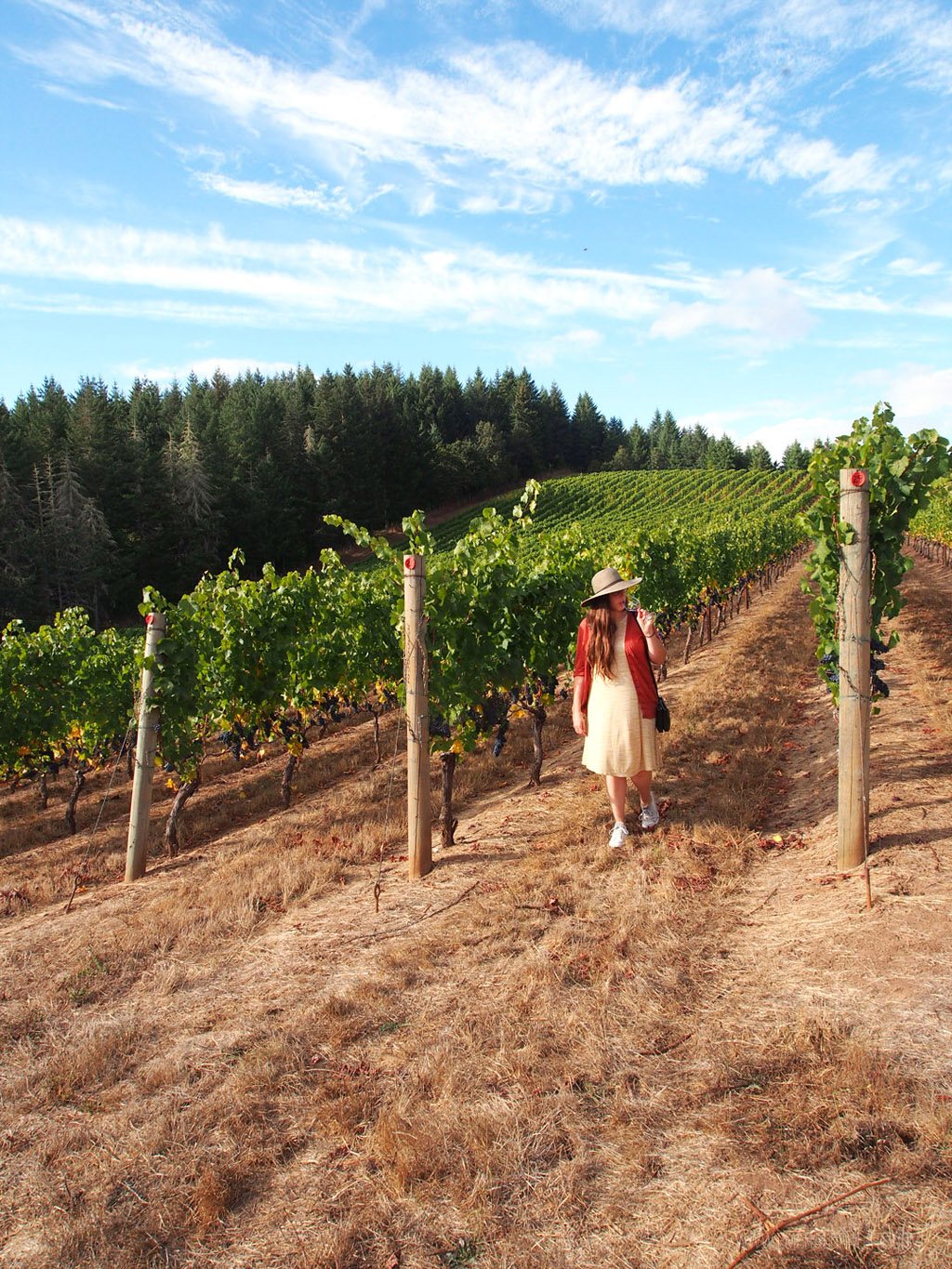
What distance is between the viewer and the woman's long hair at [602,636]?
4863 mm

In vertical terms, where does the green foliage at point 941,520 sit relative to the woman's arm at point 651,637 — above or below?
above

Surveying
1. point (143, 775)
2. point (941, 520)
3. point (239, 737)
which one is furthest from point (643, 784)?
point (941, 520)

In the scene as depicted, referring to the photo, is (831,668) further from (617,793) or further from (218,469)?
(218,469)

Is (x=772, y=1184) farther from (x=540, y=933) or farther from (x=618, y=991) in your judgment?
(x=540, y=933)

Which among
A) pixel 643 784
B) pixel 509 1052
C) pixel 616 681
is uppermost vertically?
pixel 616 681

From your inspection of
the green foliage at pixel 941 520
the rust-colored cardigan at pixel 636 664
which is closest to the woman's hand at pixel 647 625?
the rust-colored cardigan at pixel 636 664

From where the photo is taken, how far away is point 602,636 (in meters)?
4.87

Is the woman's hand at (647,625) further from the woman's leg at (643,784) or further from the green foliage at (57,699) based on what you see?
the green foliage at (57,699)

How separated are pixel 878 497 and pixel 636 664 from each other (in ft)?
6.92

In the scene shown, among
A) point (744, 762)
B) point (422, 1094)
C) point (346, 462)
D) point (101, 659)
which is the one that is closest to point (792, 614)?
point (744, 762)

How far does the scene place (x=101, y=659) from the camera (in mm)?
10031

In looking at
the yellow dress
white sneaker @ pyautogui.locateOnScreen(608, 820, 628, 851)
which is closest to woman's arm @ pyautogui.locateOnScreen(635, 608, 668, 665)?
the yellow dress

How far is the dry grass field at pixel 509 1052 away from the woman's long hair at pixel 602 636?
1295mm

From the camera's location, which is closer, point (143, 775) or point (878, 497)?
point (878, 497)
